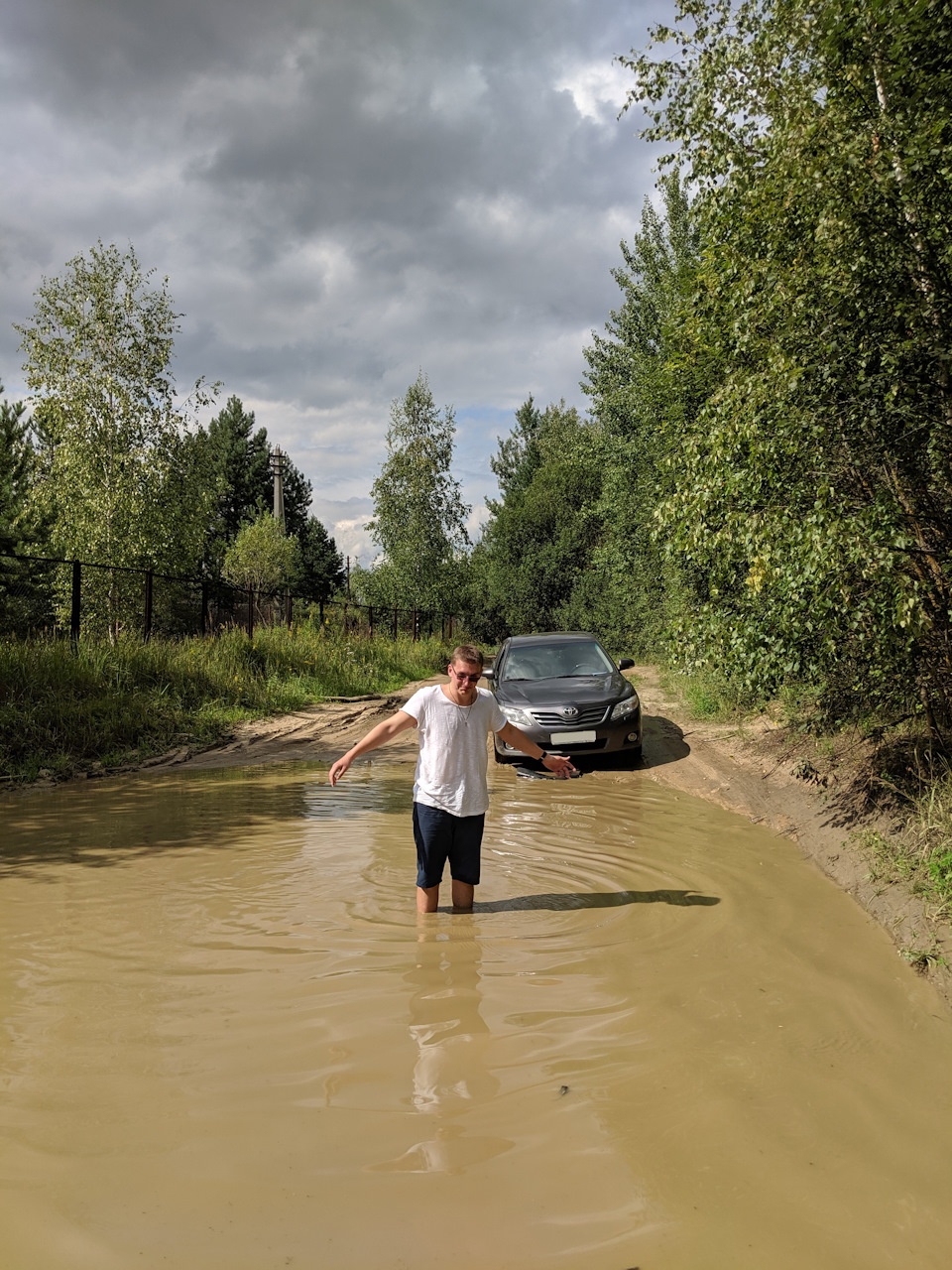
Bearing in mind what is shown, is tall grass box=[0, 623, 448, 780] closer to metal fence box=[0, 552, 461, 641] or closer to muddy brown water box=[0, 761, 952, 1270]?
metal fence box=[0, 552, 461, 641]

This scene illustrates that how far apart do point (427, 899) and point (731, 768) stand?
600 centimetres

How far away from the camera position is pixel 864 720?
8.50 metres

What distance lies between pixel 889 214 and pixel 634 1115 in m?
5.48

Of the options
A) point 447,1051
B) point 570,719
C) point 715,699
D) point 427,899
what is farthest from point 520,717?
point 447,1051

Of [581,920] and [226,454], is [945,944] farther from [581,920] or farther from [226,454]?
[226,454]

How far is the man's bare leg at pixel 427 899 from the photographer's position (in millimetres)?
5664

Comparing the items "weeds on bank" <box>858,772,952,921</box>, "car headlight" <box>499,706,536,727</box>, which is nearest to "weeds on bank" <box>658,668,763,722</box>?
"car headlight" <box>499,706,536,727</box>

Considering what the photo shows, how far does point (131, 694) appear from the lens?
42.0 ft

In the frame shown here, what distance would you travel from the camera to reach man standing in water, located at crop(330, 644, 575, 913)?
5473mm

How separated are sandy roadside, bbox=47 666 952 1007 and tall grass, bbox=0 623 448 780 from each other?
0.52 m

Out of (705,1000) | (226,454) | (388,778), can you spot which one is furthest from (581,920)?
(226,454)

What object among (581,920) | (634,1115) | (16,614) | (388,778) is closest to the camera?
(634,1115)

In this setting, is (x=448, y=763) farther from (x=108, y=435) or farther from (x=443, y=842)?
(x=108, y=435)

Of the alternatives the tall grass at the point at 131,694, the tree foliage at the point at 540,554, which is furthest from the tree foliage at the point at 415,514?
the tall grass at the point at 131,694
